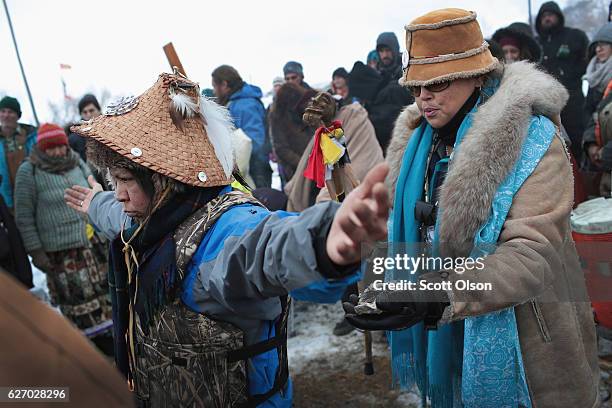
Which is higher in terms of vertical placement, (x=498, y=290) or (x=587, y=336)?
(x=498, y=290)

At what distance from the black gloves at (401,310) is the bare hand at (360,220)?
0.67 meters

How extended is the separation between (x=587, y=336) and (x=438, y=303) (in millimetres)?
820

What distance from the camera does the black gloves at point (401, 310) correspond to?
1.78 metres

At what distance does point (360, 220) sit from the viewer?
1130 mm

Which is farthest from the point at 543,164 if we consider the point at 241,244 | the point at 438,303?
the point at 241,244

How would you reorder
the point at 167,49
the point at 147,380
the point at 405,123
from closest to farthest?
the point at 147,380 < the point at 405,123 < the point at 167,49

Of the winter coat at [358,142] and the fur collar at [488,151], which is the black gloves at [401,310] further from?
the winter coat at [358,142]

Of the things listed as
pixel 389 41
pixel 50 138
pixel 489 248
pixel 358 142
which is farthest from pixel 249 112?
pixel 489 248

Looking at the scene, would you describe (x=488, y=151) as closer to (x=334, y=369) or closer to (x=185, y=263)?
(x=185, y=263)

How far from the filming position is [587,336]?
2.16 m

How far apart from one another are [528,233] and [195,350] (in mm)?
1183

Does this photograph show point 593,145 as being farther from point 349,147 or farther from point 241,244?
point 241,244

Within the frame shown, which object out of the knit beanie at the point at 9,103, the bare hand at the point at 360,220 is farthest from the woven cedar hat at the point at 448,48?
the knit beanie at the point at 9,103

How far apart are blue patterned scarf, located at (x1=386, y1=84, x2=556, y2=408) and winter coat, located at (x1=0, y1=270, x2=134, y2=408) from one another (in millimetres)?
1427
